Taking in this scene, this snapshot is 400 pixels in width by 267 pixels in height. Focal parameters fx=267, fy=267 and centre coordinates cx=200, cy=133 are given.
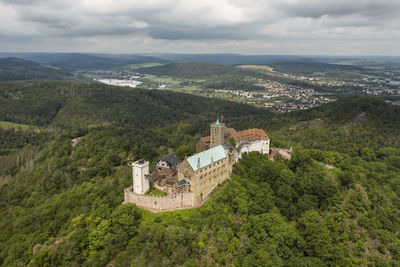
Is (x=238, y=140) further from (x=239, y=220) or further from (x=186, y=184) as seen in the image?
(x=239, y=220)

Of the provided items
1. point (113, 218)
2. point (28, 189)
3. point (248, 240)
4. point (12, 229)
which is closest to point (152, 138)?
point (28, 189)

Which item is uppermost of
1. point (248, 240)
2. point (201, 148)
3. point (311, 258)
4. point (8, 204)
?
point (201, 148)

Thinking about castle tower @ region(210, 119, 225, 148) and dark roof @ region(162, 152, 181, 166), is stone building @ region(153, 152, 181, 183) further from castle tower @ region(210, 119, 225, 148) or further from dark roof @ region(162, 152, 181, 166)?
castle tower @ region(210, 119, 225, 148)

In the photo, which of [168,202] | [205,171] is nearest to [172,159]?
[205,171]

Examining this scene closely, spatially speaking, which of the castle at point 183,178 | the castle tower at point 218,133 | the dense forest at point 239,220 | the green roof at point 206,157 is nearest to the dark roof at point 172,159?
the castle at point 183,178

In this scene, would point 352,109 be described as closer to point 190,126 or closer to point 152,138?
point 190,126

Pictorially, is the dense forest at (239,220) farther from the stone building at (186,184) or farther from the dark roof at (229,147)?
the dark roof at (229,147)
